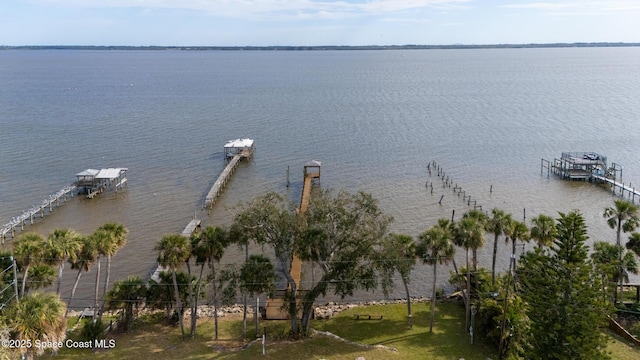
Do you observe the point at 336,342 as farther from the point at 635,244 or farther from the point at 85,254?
the point at 635,244

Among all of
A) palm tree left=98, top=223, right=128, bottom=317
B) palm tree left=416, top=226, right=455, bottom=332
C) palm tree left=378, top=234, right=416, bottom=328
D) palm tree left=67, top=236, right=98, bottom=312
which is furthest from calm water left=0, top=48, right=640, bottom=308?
palm tree left=98, top=223, right=128, bottom=317

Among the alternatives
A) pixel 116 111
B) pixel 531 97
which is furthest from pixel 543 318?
pixel 531 97

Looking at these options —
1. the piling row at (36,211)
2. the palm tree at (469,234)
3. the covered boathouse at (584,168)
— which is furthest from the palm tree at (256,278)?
the covered boathouse at (584,168)

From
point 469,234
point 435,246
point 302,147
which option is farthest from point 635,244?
point 302,147

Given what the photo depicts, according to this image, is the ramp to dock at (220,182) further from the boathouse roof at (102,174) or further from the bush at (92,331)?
the bush at (92,331)

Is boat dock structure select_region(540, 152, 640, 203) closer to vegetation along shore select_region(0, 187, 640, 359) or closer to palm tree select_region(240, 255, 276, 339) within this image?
vegetation along shore select_region(0, 187, 640, 359)

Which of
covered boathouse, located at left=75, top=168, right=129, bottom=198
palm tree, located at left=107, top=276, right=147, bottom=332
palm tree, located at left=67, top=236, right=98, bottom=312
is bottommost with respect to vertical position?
palm tree, located at left=107, top=276, right=147, bottom=332
